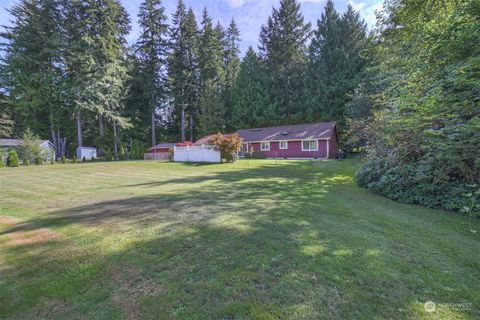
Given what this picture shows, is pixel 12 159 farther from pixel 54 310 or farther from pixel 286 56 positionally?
pixel 286 56

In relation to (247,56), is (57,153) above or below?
below

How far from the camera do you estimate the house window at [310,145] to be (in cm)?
2603

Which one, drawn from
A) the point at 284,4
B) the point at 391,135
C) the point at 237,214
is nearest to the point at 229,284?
the point at 237,214

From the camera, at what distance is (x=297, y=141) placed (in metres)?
27.1

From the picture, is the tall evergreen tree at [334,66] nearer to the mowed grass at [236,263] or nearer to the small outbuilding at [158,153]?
the small outbuilding at [158,153]

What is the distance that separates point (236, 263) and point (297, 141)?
→ 24.9 m

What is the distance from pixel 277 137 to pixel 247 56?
16.7 metres

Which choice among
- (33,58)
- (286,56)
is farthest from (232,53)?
(33,58)

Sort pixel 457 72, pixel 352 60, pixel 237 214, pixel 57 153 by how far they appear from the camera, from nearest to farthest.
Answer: pixel 457 72
pixel 237 214
pixel 352 60
pixel 57 153

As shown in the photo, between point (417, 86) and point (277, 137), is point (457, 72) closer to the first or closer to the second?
point (417, 86)

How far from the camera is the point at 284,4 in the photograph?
37.1 meters

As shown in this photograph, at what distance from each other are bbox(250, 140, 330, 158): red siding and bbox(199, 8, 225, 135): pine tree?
9210 mm

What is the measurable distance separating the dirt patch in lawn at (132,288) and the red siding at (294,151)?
24.4m

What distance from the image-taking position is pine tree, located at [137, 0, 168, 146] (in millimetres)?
34656
